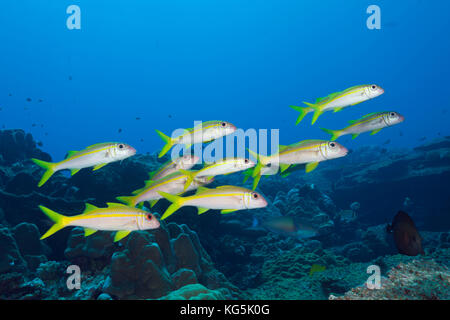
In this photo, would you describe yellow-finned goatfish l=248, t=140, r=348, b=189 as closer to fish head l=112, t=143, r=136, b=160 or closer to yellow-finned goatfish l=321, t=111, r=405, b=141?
yellow-finned goatfish l=321, t=111, r=405, b=141

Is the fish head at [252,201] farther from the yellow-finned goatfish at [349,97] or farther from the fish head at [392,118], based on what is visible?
the fish head at [392,118]

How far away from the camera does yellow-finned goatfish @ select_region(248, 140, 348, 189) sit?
12.3 ft

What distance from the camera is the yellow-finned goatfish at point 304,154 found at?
3738 mm

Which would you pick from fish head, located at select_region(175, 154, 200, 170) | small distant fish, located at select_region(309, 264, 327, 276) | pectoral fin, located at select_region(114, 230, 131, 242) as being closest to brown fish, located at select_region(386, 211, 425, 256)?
fish head, located at select_region(175, 154, 200, 170)

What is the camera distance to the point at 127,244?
5.03 meters

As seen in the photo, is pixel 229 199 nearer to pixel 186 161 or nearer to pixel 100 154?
pixel 186 161

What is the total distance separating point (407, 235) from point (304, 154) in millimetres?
1731

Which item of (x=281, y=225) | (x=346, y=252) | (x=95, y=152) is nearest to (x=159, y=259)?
(x=95, y=152)

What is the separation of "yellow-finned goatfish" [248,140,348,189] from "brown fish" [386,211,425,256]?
3.81 ft

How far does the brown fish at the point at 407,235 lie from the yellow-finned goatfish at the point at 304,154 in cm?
116

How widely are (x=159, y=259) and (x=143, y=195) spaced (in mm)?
1773

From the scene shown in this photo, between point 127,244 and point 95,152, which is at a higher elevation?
point 95,152
